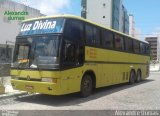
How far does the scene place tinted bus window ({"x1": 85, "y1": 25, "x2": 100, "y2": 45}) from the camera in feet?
45.0

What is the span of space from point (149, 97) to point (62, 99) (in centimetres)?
387

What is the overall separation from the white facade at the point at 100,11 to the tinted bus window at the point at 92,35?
69211mm

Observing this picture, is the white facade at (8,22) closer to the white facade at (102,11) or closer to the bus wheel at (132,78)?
the bus wheel at (132,78)

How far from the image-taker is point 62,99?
43.2ft

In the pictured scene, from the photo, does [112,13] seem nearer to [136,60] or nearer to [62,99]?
[136,60]

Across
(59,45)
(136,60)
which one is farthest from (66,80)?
(136,60)

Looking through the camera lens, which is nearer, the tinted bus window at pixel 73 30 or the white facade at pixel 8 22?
the tinted bus window at pixel 73 30

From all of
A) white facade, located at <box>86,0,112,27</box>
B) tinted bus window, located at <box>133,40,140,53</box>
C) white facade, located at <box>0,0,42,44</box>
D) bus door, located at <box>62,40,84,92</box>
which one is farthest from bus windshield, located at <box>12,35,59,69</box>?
white facade, located at <box>86,0,112,27</box>

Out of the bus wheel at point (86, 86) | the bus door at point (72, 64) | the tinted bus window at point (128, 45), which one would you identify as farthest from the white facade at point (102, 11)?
the bus door at point (72, 64)

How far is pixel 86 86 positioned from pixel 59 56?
2.65 meters

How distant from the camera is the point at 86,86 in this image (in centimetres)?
1360

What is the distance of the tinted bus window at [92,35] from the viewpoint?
1371 cm

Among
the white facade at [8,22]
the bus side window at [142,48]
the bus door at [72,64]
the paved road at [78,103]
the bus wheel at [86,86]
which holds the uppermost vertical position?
the white facade at [8,22]

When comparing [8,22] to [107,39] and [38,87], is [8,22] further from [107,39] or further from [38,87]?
[38,87]
